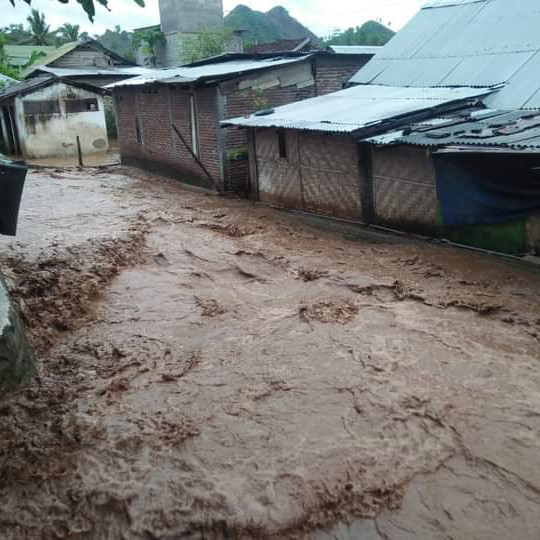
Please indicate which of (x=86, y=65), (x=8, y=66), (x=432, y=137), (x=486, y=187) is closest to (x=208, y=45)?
(x=86, y=65)

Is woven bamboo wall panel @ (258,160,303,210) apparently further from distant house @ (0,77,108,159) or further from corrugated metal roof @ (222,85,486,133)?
distant house @ (0,77,108,159)

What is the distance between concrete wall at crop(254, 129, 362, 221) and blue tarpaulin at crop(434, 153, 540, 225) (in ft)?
7.34

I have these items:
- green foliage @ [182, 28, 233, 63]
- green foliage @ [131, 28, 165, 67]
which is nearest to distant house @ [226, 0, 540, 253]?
green foliage @ [182, 28, 233, 63]

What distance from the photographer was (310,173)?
40.2ft

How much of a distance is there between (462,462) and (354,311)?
123 inches

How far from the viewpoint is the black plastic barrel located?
229 inches

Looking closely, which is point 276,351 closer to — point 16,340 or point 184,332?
point 184,332

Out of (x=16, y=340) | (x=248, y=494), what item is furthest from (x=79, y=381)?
(x=248, y=494)

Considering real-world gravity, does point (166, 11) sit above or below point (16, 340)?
above

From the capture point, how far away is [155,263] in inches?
393

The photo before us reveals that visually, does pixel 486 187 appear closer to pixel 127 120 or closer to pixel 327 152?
pixel 327 152

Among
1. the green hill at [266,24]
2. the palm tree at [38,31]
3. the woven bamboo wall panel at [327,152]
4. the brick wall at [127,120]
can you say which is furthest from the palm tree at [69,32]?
the woven bamboo wall panel at [327,152]

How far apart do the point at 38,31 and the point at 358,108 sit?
36.4 m

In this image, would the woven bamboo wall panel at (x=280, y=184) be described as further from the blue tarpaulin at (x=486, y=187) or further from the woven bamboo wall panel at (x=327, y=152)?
the blue tarpaulin at (x=486, y=187)
